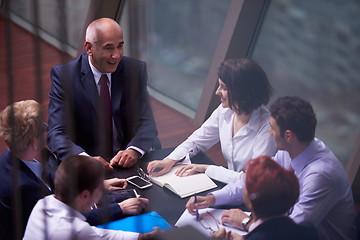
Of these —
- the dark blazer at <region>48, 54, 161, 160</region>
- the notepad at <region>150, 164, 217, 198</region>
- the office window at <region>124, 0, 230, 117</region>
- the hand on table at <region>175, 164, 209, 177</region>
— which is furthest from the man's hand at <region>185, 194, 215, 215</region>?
the office window at <region>124, 0, 230, 117</region>

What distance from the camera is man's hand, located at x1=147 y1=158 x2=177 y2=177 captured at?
2270 mm

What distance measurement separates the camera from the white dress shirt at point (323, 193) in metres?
1.84

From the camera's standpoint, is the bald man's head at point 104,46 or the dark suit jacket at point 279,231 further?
the bald man's head at point 104,46

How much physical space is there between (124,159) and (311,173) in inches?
33.4

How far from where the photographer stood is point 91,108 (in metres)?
2.61

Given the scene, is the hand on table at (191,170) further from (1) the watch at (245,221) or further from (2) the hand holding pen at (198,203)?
(1) the watch at (245,221)

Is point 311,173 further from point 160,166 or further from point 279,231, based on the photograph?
point 160,166

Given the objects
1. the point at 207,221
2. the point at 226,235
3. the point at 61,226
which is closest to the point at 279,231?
the point at 226,235

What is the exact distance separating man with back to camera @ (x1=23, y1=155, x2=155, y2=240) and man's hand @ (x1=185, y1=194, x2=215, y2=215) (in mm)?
245

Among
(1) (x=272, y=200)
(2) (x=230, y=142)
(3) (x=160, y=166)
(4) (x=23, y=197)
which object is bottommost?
(4) (x=23, y=197)

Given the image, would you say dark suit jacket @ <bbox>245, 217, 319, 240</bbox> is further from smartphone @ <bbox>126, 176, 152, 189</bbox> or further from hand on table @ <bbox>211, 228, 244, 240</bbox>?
smartphone @ <bbox>126, 176, 152, 189</bbox>

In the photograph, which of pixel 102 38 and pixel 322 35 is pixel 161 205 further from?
pixel 322 35

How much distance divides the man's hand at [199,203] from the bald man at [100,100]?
1.77 ft

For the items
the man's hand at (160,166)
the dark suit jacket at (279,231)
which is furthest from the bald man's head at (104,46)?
the dark suit jacket at (279,231)
